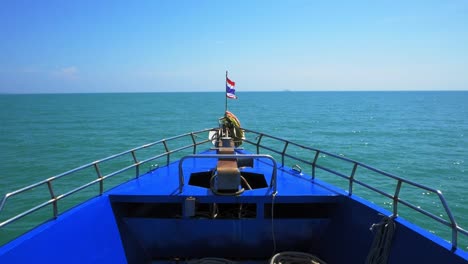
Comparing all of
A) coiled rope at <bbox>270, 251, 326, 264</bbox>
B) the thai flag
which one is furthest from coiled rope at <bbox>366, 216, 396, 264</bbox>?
the thai flag

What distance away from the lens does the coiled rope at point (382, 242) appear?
13.3ft

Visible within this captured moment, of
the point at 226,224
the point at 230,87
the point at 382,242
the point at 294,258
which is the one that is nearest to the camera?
the point at 382,242

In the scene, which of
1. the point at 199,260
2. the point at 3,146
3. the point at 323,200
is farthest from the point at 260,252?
the point at 3,146

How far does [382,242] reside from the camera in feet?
13.5

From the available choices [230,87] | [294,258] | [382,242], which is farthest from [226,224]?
[230,87]

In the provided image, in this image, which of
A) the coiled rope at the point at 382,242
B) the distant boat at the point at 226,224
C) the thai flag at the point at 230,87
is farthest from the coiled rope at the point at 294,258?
the thai flag at the point at 230,87

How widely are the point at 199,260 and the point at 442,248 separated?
141 inches

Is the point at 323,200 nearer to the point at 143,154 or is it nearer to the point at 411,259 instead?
the point at 411,259

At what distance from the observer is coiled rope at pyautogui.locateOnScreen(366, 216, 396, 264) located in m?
4.06

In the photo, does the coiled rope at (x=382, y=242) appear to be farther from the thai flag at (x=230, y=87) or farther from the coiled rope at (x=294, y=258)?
the thai flag at (x=230, y=87)

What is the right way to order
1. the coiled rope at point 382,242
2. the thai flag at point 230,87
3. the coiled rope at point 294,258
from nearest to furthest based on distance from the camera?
the coiled rope at point 382,242, the coiled rope at point 294,258, the thai flag at point 230,87

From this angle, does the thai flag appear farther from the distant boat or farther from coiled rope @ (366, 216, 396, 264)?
coiled rope @ (366, 216, 396, 264)

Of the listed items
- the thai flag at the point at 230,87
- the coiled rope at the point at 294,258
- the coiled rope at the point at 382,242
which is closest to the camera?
the coiled rope at the point at 382,242

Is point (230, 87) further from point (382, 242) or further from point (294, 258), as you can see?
point (382, 242)
